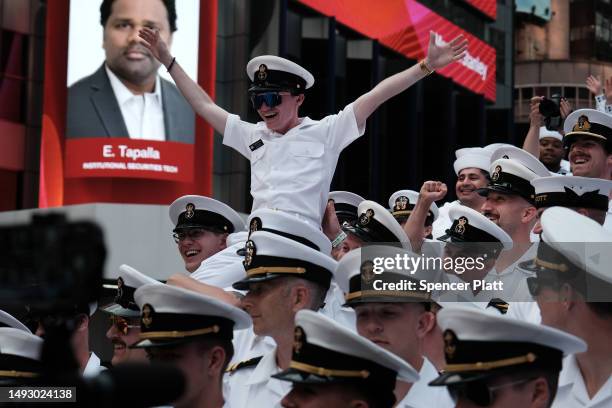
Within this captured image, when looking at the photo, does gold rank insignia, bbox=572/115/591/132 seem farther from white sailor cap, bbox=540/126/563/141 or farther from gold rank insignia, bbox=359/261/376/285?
gold rank insignia, bbox=359/261/376/285

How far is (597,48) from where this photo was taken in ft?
182

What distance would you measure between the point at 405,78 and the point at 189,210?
5.98 feet

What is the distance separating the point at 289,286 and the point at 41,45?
20021mm

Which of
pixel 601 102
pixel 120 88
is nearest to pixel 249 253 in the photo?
pixel 601 102

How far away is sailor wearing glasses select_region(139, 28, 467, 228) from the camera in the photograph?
6.36 meters

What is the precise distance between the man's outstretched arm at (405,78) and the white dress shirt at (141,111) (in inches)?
542

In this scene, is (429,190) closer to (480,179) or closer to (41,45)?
(480,179)

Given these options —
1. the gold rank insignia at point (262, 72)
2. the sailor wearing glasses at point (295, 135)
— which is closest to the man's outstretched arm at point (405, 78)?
the sailor wearing glasses at point (295, 135)

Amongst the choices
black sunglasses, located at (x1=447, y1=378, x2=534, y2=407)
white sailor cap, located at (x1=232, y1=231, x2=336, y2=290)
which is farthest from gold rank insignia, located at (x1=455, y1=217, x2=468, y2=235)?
black sunglasses, located at (x1=447, y1=378, x2=534, y2=407)

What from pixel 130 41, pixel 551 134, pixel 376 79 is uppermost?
pixel 376 79

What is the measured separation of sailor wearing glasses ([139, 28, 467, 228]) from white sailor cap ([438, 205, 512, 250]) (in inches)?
32.1

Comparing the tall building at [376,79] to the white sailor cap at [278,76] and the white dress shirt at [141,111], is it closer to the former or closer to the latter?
the white dress shirt at [141,111]

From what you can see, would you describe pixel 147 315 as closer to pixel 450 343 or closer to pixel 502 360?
pixel 450 343

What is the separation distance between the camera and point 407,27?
27656 mm
